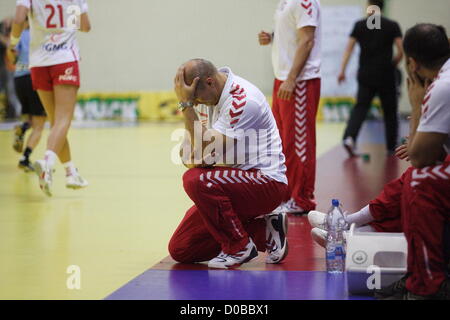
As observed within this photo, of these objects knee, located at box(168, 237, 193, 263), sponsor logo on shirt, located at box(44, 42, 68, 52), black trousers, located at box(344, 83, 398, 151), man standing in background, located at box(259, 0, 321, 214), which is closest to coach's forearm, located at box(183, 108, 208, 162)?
knee, located at box(168, 237, 193, 263)

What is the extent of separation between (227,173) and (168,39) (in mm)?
13869

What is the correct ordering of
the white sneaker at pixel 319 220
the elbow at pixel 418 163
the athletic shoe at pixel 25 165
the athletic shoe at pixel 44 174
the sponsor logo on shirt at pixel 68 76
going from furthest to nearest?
the athletic shoe at pixel 25 165, the sponsor logo on shirt at pixel 68 76, the athletic shoe at pixel 44 174, the white sneaker at pixel 319 220, the elbow at pixel 418 163

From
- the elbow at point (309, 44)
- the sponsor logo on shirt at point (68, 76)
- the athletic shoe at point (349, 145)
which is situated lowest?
the athletic shoe at point (349, 145)

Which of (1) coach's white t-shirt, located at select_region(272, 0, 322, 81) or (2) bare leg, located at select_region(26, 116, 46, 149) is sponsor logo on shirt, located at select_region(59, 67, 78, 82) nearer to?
(1) coach's white t-shirt, located at select_region(272, 0, 322, 81)

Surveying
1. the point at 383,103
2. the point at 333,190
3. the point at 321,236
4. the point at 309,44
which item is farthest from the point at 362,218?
the point at 383,103

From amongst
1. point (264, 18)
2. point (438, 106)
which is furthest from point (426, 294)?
point (264, 18)

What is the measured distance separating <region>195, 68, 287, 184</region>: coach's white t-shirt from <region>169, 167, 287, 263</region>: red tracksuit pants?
8 cm

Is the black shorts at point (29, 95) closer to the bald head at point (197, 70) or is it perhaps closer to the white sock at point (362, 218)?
the bald head at point (197, 70)

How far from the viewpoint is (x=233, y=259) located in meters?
4.36

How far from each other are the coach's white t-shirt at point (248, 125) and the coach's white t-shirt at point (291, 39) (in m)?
1.70

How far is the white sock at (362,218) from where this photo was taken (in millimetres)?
4332

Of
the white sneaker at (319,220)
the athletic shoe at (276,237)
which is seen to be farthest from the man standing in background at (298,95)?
the athletic shoe at (276,237)

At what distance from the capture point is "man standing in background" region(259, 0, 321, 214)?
6129mm
